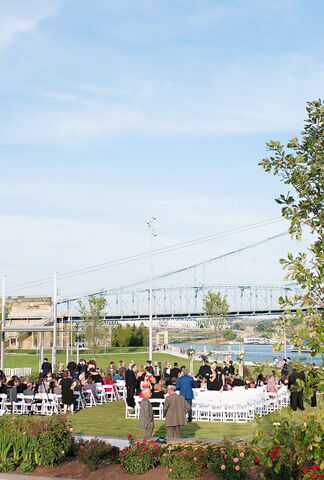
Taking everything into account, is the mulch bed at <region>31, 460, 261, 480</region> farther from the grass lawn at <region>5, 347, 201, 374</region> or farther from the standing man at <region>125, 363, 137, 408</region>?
the grass lawn at <region>5, 347, 201, 374</region>

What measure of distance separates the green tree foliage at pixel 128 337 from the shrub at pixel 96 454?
68.9 m

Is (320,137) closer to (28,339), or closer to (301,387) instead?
(301,387)

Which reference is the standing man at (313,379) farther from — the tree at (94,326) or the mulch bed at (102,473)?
the tree at (94,326)

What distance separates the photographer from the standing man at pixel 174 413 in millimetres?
17000

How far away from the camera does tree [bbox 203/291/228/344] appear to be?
63.0 metres

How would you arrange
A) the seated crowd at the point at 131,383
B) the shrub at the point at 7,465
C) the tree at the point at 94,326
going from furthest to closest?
the tree at the point at 94,326
the seated crowd at the point at 131,383
the shrub at the point at 7,465

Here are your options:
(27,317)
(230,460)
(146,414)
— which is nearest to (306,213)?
(230,460)

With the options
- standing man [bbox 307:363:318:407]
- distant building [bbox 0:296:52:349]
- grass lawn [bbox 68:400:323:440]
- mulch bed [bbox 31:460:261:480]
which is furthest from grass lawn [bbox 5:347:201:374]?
standing man [bbox 307:363:318:407]

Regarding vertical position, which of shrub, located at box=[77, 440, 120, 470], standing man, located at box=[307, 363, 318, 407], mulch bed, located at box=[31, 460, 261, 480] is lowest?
mulch bed, located at box=[31, 460, 261, 480]

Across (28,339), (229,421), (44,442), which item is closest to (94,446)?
(44,442)

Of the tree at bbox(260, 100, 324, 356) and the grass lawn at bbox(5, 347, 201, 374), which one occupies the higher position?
the tree at bbox(260, 100, 324, 356)

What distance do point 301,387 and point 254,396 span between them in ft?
57.1

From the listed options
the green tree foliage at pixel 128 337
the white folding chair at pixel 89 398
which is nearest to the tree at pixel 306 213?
the white folding chair at pixel 89 398

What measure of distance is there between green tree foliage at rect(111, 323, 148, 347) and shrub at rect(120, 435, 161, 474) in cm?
6966
